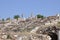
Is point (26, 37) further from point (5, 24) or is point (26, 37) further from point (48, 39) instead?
point (5, 24)

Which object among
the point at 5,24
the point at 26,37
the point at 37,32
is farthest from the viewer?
the point at 5,24

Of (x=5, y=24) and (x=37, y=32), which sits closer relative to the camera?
(x=37, y=32)

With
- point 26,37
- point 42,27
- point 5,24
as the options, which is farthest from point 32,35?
point 5,24

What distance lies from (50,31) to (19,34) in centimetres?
308

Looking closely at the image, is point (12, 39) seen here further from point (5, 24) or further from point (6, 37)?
point (5, 24)

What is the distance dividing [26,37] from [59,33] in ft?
10.4

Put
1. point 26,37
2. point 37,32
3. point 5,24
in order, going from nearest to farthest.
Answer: point 26,37
point 37,32
point 5,24

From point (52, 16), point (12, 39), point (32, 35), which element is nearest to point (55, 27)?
point (32, 35)

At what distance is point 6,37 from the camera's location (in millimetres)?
25000

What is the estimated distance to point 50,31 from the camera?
2602 centimetres

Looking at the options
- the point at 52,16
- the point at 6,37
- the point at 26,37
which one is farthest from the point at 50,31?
the point at 52,16

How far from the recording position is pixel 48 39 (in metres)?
24.9

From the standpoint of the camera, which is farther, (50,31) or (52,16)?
(52,16)

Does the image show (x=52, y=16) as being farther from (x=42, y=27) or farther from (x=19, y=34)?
(x=19, y=34)
